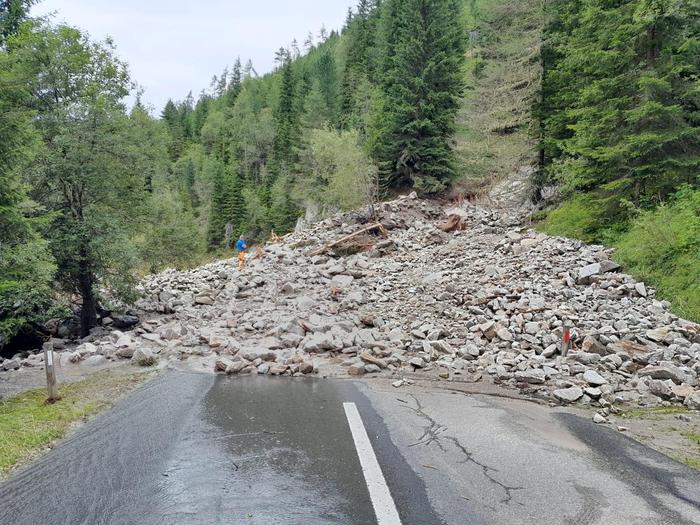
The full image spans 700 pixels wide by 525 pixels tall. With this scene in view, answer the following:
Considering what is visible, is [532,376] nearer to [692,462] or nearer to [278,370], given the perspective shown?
[692,462]

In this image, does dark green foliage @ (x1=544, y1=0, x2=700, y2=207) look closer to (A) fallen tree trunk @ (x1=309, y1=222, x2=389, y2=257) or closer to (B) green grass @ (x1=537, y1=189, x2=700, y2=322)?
(B) green grass @ (x1=537, y1=189, x2=700, y2=322)

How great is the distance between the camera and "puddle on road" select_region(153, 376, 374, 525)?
12.1 feet

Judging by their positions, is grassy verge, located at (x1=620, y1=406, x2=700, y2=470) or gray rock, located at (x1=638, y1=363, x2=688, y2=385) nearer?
grassy verge, located at (x1=620, y1=406, x2=700, y2=470)

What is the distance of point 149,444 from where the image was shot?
5.23 meters

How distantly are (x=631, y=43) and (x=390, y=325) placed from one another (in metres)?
10.1

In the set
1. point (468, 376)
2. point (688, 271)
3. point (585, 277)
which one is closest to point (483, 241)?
point (585, 277)

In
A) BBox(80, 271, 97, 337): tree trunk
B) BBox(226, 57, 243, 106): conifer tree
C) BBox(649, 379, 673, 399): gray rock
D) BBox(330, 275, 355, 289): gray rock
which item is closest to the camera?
BBox(649, 379, 673, 399): gray rock

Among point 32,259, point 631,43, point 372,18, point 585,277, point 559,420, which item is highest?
point 372,18

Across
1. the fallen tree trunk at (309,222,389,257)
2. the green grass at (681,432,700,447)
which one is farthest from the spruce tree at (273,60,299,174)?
the green grass at (681,432,700,447)

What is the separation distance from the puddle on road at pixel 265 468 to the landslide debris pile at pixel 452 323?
232cm

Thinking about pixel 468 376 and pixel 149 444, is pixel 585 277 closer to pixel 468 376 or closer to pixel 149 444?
pixel 468 376

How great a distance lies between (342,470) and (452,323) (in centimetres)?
666

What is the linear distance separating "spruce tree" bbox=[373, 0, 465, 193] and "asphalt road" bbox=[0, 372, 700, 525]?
829 inches

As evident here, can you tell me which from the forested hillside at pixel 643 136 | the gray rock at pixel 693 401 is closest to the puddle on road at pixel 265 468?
the gray rock at pixel 693 401
